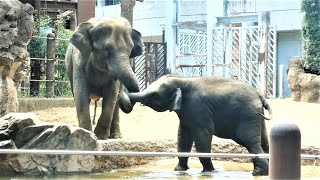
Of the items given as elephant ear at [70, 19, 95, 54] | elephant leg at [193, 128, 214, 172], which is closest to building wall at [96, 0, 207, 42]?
elephant ear at [70, 19, 95, 54]

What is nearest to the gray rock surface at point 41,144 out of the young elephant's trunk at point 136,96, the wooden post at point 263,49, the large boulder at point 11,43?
the young elephant's trunk at point 136,96

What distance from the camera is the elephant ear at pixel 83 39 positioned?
357 inches

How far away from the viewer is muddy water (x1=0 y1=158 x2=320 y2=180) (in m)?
7.51

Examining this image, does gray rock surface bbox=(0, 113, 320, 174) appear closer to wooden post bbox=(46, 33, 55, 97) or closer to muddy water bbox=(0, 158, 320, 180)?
muddy water bbox=(0, 158, 320, 180)

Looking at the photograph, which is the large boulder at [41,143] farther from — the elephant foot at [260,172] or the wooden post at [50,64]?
the wooden post at [50,64]

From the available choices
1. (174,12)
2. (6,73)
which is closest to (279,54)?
(174,12)

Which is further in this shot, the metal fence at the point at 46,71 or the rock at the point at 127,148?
the metal fence at the point at 46,71

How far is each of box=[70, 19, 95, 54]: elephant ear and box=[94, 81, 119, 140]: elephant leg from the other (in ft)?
1.91

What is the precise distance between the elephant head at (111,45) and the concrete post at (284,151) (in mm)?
4333

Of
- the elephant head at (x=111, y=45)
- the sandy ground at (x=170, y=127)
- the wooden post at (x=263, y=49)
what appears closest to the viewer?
the sandy ground at (x=170, y=127)

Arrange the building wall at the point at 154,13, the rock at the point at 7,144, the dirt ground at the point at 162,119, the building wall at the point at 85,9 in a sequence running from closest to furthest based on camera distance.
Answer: the rock at the point at 7,144 < the dirt ground at the point at 162,119 < the building wall at the point at 85,9 < the building wall at the point at 154,13

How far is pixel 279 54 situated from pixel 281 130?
22.3 m

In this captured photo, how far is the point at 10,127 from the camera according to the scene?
7.49m

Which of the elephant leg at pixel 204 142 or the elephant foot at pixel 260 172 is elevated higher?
the elephant leg at pixel 204 142
